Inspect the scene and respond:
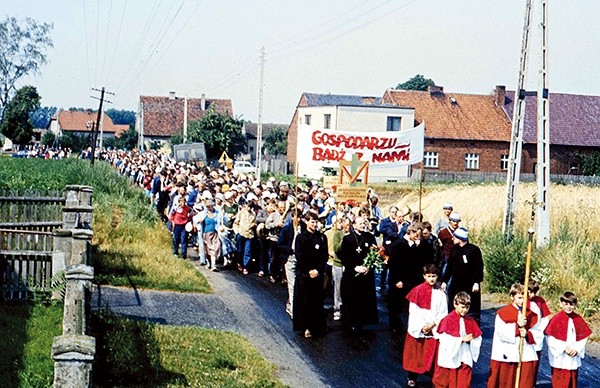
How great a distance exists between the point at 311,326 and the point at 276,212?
20.0 feet

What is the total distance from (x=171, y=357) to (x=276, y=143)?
7543 centimetres

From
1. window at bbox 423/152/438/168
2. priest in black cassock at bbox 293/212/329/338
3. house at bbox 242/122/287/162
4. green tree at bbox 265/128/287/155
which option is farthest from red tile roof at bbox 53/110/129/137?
priest in black cassock at bbox 293/212/329/338

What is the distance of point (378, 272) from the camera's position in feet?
54.5

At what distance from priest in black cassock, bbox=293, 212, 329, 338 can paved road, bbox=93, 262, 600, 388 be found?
9.2 inches

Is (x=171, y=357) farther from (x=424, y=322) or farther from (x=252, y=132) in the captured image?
(x=252, y=132)

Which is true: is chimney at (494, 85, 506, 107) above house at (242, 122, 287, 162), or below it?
above

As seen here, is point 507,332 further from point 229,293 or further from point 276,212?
point 276,212

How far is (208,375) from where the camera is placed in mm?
10328

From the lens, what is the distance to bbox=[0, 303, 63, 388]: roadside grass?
950cm

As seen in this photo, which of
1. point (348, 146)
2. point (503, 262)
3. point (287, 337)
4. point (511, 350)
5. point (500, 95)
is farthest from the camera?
point (500, 95)

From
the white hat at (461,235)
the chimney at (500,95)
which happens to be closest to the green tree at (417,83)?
the chimney at (500,95)

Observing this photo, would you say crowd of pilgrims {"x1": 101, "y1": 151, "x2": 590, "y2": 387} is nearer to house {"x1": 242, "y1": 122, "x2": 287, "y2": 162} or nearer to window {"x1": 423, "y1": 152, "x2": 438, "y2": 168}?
window {"x1": 423, "y1": 152, "x2": 438, "y2": 168}

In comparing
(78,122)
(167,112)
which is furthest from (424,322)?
(78,122)

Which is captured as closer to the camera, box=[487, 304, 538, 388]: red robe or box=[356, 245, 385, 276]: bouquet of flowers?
box=[487, 304, 538, 388]: red robe
